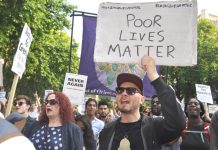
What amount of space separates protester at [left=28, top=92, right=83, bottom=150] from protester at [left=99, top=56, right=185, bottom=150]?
1.62 metres

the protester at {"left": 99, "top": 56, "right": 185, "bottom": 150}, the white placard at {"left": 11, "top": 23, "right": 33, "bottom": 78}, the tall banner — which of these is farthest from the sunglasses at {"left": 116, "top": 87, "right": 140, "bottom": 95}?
the tall banner

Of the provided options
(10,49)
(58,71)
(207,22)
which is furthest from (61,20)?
(207,22)

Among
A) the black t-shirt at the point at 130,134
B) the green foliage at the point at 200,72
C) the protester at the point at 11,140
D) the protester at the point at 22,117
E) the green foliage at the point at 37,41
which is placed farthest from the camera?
the green foliage at the point at 200,72

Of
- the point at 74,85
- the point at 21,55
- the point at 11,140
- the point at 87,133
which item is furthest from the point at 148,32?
the point at 74,85

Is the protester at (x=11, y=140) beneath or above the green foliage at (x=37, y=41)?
beneath

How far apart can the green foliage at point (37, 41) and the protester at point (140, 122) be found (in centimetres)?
1813

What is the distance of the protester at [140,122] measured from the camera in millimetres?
3018

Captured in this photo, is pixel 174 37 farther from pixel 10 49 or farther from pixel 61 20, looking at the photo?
pixel 61 20

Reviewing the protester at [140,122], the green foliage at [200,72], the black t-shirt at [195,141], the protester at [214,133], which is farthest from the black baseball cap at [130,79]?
the green foliage at [200,72]

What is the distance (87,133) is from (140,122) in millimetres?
3311

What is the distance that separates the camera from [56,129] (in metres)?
5.07

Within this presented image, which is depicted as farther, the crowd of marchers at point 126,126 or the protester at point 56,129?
the protester at point 56,129

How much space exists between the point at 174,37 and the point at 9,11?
1848 cm

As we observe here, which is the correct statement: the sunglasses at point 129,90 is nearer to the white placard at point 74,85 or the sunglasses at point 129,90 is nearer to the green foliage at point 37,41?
the white placard at point 74,85
